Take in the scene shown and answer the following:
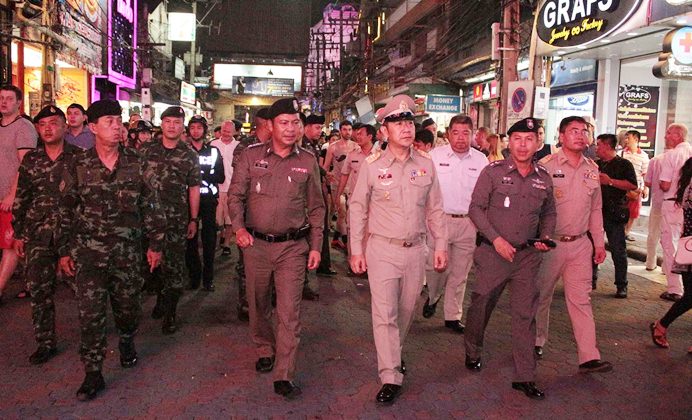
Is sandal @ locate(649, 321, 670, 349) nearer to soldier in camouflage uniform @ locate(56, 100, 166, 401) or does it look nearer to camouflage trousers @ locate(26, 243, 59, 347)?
soldier in camouflage uniform @ locate(56, 100, 166, 401)


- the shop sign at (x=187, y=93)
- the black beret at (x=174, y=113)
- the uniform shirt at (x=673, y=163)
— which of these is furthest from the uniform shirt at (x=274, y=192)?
the shop sign at (x=187, y=93)

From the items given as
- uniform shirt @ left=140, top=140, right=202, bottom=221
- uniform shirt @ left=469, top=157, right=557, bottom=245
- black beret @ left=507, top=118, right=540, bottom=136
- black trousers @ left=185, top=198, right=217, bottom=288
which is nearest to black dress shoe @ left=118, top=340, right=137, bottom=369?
uniform shirt @ left=140, top=140, right=202, bottom=221

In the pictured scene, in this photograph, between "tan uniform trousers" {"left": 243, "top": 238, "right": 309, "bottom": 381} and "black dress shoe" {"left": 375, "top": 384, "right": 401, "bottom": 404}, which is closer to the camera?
"black dress shoe" {"left": 375, "top": 384, "right": 401, "bottom": 404}

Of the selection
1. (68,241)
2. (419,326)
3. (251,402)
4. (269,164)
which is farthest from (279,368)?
(419,326)

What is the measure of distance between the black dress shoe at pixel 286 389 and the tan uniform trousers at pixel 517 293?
5.19 ft

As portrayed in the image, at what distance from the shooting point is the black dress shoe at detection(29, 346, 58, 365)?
5.33 m

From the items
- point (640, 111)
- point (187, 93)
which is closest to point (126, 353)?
point (640, 111)

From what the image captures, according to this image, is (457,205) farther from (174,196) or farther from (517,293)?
(174,196)

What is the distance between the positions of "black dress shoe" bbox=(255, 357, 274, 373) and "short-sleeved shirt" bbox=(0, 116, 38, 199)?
3651mm

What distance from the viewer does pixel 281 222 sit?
4.83 metres

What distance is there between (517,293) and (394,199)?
1.24 meters

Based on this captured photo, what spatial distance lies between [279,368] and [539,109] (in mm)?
9557

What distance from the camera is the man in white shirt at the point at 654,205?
927 centimetres

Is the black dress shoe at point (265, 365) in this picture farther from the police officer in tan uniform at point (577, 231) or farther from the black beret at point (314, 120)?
the black beret at point (314, 120)
